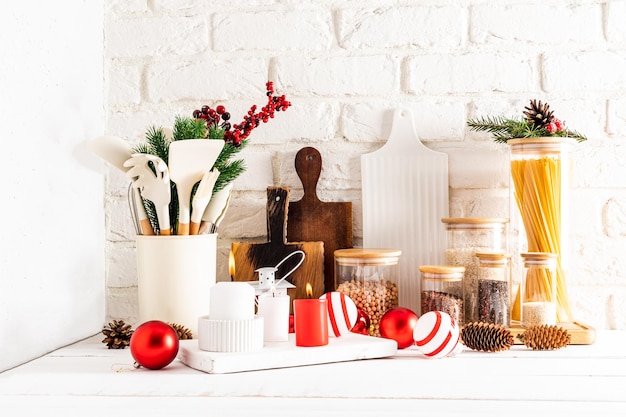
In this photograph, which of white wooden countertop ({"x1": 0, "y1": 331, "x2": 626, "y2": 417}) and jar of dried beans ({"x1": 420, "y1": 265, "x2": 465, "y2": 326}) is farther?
jar of dried beans ({"x1": 420, "y1": 265, "x2": 465, "y2": 326})

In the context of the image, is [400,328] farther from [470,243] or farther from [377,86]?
[377,86]

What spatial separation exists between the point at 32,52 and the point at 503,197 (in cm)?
86

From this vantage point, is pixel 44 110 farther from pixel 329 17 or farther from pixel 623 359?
pixel 623 359

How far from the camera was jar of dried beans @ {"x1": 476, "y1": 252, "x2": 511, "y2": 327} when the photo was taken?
1131 mm

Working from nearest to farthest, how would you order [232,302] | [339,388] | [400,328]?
1. [339,388]
2. [232,302]
3. [400,328]

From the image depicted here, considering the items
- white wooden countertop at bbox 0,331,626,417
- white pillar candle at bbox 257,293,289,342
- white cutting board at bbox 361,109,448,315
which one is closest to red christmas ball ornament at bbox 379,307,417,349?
white wooden countertop at bbox 0,331,626,417

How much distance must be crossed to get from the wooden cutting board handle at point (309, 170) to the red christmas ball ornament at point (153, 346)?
46cm

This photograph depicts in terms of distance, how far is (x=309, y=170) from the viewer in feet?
4.29

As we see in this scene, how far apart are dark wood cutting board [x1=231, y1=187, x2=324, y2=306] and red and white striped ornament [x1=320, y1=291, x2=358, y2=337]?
198 millimetres

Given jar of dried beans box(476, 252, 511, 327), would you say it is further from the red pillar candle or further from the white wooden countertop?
the red pillar candle

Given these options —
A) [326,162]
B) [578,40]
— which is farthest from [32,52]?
[578,40]

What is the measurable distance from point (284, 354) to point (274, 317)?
9cm

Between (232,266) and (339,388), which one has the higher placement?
(232,266)


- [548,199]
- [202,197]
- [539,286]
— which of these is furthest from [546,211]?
[202,197]
